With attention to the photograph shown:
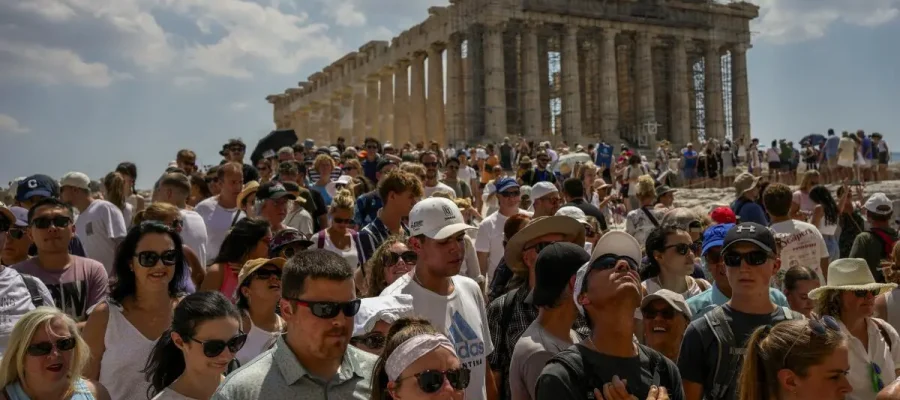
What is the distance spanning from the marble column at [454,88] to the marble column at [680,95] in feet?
39.3

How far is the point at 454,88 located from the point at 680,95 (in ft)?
41.2

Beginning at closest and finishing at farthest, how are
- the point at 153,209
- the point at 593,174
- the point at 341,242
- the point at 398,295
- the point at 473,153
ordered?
1. the point at 398,295
2. the point at 153,209
3. the point at 341,242
4. the point at 593,174
5. the point at 473,153

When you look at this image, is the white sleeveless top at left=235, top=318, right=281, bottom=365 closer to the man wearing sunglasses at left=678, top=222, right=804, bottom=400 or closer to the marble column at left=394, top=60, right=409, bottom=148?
the man wearing sunglasses at left=678, top=222, right=804, bottom=400

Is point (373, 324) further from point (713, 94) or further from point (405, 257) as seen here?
point (713, 94)

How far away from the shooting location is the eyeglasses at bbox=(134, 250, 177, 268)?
19.0ft

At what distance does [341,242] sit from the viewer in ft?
28.2

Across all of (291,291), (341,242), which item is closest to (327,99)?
(341,242)

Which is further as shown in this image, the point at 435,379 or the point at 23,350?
the point at 23,350

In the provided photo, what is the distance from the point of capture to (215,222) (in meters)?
9.56

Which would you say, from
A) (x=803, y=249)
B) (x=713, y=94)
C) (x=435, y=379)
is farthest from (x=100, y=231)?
(x=713, y=94)

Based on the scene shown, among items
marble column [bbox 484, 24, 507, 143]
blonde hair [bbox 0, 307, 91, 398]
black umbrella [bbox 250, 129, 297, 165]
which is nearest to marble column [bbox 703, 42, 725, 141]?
marble column [bbox 484, 24, 507, 143]

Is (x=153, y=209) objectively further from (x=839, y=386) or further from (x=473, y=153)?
(x=473, y=153)

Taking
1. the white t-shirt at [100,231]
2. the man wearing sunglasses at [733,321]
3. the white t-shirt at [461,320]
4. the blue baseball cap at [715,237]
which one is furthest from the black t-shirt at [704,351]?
the white t-shirt at [100,231]

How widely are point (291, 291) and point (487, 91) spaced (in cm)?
3931
